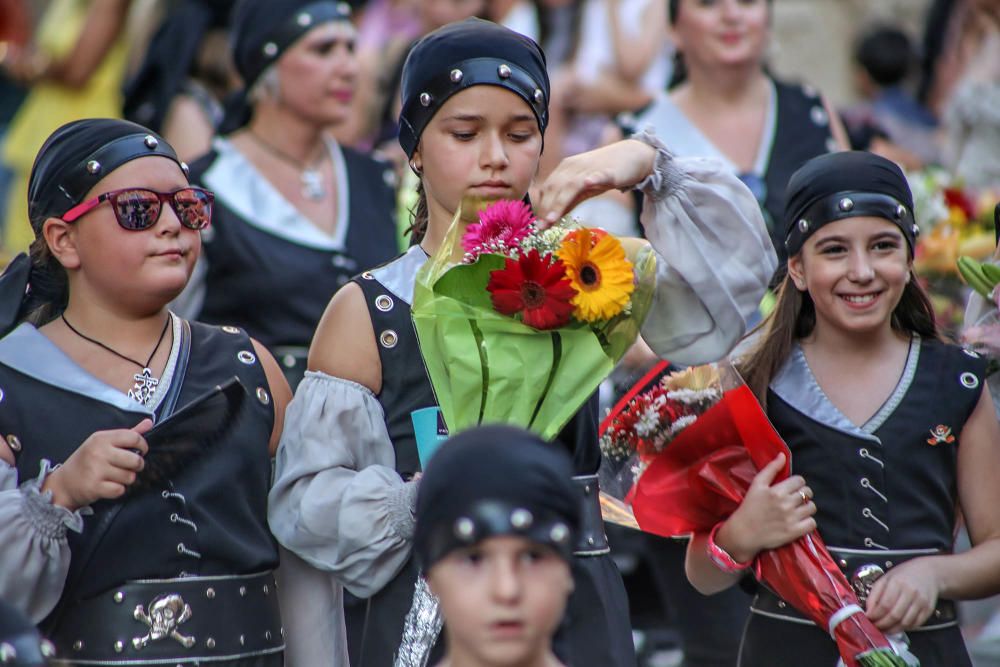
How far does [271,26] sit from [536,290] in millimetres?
3280

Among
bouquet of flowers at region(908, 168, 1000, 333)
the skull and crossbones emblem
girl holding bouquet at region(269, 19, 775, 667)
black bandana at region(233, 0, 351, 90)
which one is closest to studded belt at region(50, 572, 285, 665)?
the skull and crossbones emblem

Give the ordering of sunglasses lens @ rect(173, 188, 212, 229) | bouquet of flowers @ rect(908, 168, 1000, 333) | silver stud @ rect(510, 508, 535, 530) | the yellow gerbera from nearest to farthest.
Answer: silver stud @ rect(510, 508, 535, 530)
the yellow gerbera
sunglasses lens @ rect(173, 188, 212, 229)
bouquet of flowers @ rect(908, 168, 1000, 333)

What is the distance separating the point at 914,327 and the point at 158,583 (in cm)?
205

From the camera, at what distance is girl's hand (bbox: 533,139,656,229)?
362cm

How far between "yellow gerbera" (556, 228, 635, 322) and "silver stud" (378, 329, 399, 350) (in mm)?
547

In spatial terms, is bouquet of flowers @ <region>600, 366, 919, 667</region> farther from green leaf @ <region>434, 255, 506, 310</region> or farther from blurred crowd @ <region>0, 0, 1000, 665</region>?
green leaf @ <region>434, 255, 506, 310</region>

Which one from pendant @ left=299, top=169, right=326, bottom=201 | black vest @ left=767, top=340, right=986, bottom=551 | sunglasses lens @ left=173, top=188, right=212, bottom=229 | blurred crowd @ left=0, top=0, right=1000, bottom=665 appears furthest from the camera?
pendant @ left=299, top=169, right=326, bottom=201

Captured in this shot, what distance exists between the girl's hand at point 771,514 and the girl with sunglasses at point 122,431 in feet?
3.72

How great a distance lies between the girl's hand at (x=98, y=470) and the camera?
3.60 m

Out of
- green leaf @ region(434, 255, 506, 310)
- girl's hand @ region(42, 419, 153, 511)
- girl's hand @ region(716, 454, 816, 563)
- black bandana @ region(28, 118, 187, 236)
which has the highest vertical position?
black bandana @ region(28, 118, 187, 236)

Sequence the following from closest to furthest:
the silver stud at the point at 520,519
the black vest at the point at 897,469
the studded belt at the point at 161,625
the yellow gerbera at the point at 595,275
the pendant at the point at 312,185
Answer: the silver stud at the point at 520,519
the yellow gerbera at the point at 595,275
the studded belt at the point at 161,625
the black vest at the point at 897,469
the pendant at the point at 312,185

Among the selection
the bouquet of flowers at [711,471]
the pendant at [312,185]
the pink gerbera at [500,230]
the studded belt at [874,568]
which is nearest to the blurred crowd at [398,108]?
the pendant at [312,185]

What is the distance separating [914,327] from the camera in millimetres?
4312

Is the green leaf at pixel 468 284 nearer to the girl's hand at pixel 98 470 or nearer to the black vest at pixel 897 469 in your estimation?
the girl's hand at pixel 98 470
